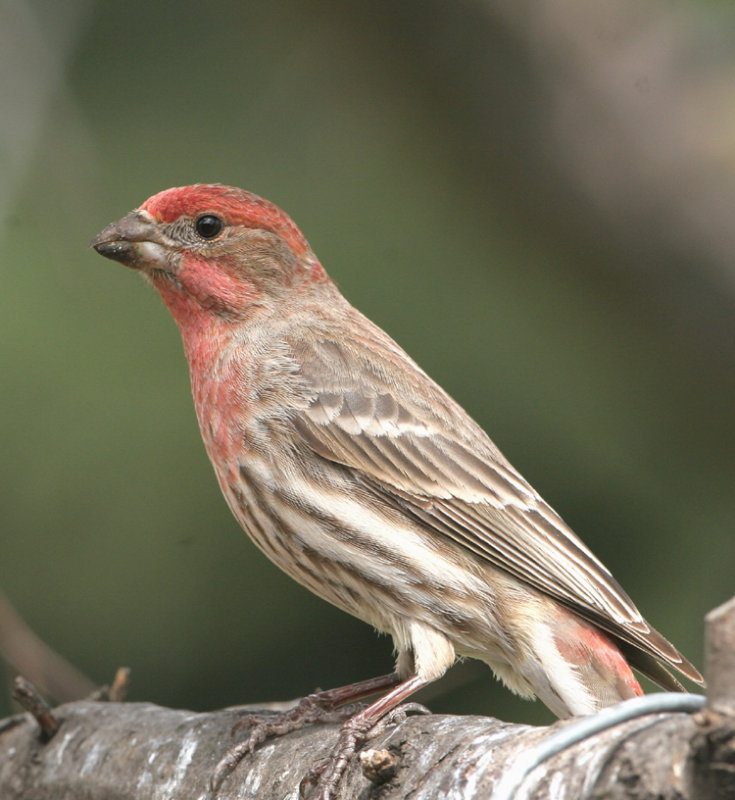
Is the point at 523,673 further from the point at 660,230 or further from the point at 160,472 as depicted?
the point at 160,472

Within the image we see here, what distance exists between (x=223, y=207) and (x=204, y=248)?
6.4 inches

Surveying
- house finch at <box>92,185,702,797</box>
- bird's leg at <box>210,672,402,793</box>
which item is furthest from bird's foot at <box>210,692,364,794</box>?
house finch at <box>92,185,702,797</box>

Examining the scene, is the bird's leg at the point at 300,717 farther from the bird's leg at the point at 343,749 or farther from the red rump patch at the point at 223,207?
the red rump patch at the point at 223,207

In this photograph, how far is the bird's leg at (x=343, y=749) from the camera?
8.85 ft

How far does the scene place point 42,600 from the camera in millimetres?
5715

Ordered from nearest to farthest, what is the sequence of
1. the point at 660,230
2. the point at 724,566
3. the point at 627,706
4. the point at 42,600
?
the point at 627,706 → the point at 660,230 → the point at 724,566 → the point at 42,600

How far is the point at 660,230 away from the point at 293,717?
81.5 inches

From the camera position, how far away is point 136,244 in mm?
4074

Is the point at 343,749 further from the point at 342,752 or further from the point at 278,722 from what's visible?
the point at 278,722

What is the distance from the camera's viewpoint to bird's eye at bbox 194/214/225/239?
4.15m

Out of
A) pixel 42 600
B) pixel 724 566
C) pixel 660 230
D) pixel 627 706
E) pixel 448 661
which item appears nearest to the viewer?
pixel 627 706

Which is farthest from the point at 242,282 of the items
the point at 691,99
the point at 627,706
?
the point at 627,706

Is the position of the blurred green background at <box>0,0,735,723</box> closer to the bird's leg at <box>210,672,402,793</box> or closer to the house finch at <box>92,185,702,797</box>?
the bird's leg at <box>210,672,402,793</box>

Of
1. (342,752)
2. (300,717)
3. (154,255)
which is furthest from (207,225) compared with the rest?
(342,752)
